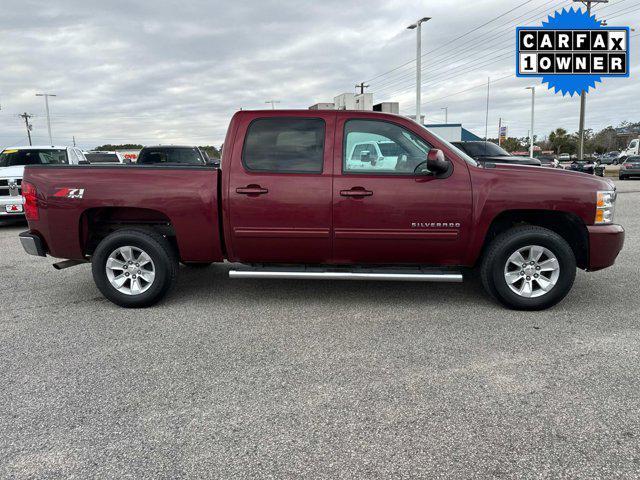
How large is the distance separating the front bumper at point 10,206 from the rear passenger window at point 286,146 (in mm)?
8118

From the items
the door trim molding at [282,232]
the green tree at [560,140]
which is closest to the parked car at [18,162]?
the door trim molding at [282,232]

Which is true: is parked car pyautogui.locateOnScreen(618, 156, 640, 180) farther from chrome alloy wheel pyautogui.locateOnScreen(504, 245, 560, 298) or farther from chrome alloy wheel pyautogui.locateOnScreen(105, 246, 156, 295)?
chrome alloy wheel pyautogui.locateOnScreen(105, 246, 156, 295)

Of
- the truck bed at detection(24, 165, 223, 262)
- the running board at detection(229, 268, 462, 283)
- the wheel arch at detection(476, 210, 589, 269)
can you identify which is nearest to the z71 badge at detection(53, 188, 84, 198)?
the truck bed at detection(24, 165, 223, 262)

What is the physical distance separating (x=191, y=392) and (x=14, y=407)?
3.49 feet

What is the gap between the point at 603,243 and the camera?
4.75m

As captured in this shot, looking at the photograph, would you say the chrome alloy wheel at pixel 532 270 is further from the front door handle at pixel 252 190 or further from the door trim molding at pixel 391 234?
the front door handle at pixel 252 190

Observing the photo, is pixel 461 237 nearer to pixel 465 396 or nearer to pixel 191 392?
pixel 465 396

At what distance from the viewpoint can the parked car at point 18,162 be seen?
10.7 meters

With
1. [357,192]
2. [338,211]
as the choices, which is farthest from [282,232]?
[357,192]

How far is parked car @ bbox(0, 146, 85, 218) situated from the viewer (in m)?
10.7

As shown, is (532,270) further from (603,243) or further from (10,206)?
(10,206)

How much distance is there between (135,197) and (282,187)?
1461mm

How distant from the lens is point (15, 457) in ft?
8.43

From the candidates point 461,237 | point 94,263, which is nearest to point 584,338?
point 461,237
